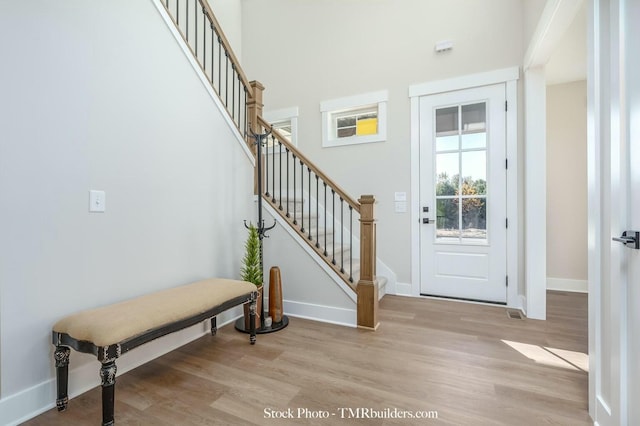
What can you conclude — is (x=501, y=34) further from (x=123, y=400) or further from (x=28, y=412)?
(x=28, y=412)

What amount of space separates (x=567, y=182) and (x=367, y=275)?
326 centimetres

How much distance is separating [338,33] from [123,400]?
179 inches

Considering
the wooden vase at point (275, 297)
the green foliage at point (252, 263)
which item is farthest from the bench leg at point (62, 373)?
the wooden vase at point (275, 297)

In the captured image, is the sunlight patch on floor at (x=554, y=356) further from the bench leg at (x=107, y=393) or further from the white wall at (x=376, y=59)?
the bench leg at (x=107, y=393)

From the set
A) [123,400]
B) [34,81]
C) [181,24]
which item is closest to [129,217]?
[34,81]

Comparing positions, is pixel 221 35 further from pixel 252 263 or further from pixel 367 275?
pixel 367 275

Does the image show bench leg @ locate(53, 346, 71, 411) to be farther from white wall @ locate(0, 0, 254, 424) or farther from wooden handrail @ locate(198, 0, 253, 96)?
wooden handrail @ locate(198, 0, 253, 96)

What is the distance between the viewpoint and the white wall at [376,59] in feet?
11.1

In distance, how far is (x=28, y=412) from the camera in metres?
1.53

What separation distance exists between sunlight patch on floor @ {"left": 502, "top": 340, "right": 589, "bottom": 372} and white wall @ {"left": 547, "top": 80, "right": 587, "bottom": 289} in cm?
223

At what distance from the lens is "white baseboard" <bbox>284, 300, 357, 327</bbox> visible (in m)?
2.77

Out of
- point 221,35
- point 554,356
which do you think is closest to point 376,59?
point 221,35

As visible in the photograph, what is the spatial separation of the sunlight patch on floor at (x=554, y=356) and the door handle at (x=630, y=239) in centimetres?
130

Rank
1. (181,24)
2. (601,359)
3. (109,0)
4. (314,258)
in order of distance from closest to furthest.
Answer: (601,359) → (109,0) → (314,258) → (181,24)
